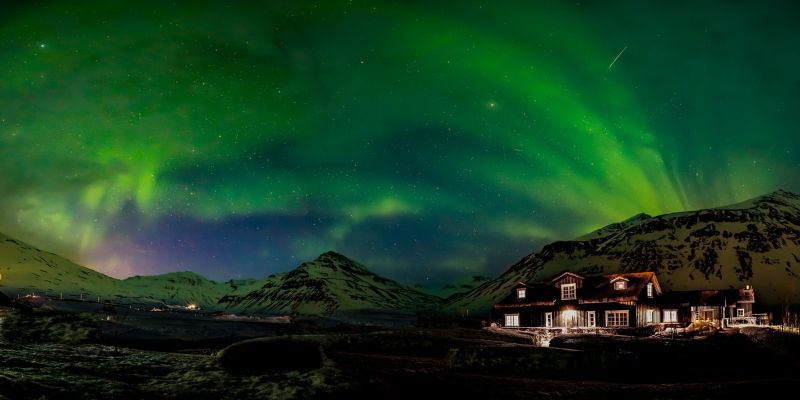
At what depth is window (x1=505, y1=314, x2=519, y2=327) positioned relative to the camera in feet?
237

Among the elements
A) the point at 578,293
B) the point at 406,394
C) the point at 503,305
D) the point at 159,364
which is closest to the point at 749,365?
the point at 406,394

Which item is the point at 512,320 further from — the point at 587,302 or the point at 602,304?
the point at 602,304

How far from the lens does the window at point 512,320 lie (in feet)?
237

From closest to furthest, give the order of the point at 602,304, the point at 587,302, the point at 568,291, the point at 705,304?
1. the point at 602,304
2. the point at 587,302
3. the point at 568,291
4. the point at 705,304

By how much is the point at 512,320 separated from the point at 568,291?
33.1 ft

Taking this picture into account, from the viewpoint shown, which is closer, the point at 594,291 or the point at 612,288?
the point at 612,288

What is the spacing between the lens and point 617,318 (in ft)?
209

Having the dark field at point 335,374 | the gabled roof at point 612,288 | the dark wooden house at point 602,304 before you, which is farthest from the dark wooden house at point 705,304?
the dark field at point 335,374

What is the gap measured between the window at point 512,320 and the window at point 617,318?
13.4 m

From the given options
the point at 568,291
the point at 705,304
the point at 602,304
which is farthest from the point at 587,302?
the point at 705,304

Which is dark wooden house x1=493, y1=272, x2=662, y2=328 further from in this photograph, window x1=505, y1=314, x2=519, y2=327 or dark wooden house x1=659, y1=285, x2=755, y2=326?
dark wooden house x1=659, y1=285, x2=755, y2=326

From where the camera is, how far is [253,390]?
28.9 feet

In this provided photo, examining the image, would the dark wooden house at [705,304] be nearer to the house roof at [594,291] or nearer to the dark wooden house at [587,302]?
the dark wooden house at [587,302]

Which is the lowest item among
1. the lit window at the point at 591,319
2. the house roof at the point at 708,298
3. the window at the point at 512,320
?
the window at the point at 512,320
